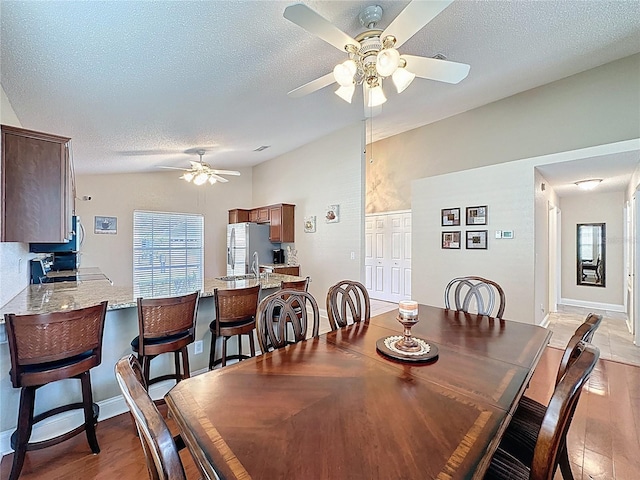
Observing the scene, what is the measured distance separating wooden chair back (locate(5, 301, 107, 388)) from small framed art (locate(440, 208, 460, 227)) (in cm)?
477

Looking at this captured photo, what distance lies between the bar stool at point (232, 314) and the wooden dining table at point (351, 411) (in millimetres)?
917

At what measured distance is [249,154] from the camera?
6117 millimetres

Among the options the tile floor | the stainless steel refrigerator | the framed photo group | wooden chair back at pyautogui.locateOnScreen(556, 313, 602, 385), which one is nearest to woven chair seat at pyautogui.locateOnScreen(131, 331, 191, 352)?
wooden chair back at pyautogui.locateOnScreen(556, 313, 602, 385)

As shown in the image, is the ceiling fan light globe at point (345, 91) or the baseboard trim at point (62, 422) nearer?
the baseboard trim at point (62, 422)

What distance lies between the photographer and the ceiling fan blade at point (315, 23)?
157 centimetres

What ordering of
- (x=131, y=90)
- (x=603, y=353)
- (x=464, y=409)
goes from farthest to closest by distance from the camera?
(x=603, y=353), (x=131, y=90), (x=464, y=409)

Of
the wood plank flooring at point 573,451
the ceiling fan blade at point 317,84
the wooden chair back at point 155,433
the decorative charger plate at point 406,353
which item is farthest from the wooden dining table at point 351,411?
the ceiling fan blade at point 317,84

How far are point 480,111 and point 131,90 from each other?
5004 millimetres

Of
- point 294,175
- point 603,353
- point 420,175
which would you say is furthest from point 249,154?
point 603,353

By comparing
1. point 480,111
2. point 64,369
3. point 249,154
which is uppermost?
point 480,111

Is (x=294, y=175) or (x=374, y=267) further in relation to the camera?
(x=374, y=267)

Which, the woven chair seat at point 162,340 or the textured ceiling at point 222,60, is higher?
the textured ceiling at point 222,60

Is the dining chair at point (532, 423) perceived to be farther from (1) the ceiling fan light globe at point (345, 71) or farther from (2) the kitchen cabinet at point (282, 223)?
(2) the kitchen cabinet at point (282, 223)

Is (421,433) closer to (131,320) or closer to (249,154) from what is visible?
(131,320)
